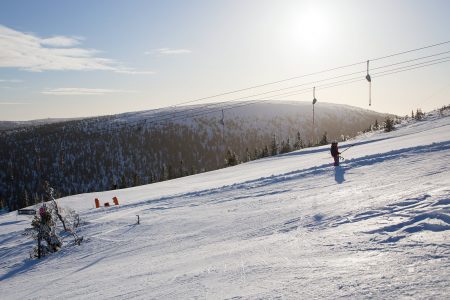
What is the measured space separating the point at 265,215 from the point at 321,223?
2360 millimetres

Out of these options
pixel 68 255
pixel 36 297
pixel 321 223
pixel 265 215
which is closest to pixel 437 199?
pixel 321 223

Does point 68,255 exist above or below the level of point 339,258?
below

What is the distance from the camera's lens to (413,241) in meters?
5.51

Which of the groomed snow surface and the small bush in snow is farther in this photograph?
the small bush in snow

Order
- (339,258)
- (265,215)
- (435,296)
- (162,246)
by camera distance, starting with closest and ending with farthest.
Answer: (435,296) → (339,258) → (162,246) → (265,215)

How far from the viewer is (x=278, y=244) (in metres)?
7.02

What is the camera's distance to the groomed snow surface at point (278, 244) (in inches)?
188

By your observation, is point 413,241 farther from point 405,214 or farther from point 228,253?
point 228,253

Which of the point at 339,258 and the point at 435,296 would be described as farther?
the point at 339,258

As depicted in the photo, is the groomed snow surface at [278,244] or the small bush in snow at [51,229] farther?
the small bush in snow at [51,229]

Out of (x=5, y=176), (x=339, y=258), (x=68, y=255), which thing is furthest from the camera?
(x=5, y=176)

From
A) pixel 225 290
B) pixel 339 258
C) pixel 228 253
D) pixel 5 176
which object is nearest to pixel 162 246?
pixel 228 253

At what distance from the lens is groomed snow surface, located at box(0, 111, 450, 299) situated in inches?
188

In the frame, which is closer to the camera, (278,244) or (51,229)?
(278,244)
